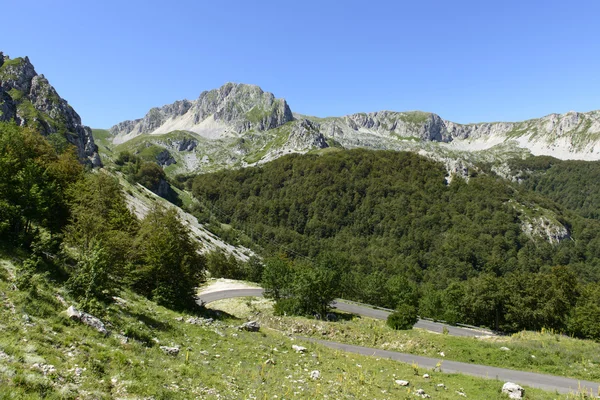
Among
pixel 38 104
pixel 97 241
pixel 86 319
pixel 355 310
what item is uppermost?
pixel 38 104

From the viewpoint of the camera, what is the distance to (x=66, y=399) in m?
9.73

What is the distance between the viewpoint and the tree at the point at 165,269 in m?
34.7

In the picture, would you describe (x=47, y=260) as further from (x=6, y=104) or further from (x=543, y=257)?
(x=543, y=257)

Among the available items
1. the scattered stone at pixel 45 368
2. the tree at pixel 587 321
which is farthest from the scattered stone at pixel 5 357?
the tree at pixel 587 321

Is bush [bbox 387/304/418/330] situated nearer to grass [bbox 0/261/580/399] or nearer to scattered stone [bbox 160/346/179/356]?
grass [bbox 0/261/580/399]

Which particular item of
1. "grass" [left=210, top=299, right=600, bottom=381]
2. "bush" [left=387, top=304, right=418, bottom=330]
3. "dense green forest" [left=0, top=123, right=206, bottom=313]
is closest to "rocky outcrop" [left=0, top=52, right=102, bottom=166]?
"dense green forest" [left=0, top=123, right=206, bottom=313]

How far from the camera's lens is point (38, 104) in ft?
504

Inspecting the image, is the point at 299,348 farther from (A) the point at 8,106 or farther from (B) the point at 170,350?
(A) the point at 8,106

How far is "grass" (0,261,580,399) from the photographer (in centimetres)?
1098

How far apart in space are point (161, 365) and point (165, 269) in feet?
71.5

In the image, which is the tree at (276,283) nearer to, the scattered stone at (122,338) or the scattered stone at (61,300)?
the scattered stone at (61,300)

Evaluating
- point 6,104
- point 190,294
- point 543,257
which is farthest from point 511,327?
point 6,104

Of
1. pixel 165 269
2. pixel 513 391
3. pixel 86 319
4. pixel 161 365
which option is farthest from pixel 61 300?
pixel 513 391

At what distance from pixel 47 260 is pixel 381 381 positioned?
89.8 ft
